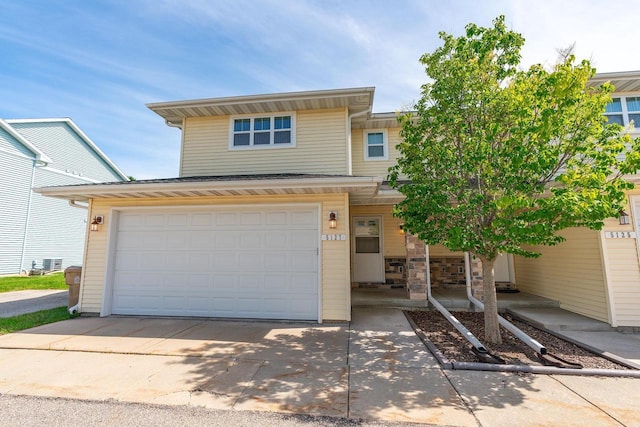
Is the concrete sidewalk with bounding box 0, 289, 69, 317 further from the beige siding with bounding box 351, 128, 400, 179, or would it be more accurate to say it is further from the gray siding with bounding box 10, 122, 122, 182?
the beige siding with bounding box 351, 128, 400, 179

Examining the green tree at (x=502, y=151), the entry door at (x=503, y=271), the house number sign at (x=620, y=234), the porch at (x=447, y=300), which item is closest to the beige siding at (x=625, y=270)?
the house number sign at (x=620, y=234)

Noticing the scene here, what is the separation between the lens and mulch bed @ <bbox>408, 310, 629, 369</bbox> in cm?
428

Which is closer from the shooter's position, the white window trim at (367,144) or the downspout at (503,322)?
the downspout at (503,322)

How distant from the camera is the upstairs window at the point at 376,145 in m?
10.2

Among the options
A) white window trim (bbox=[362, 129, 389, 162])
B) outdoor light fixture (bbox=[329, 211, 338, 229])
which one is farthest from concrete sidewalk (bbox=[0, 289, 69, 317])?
white window trim (bbox=[362, 129, 389, 162])

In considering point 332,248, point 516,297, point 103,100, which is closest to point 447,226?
point 332,248

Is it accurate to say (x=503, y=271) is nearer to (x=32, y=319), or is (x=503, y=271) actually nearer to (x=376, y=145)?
(x=376, y=145)

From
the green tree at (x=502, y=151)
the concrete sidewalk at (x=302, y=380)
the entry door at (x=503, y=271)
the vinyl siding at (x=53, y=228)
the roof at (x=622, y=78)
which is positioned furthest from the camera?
the vinyl siding at (x=53, y=228)

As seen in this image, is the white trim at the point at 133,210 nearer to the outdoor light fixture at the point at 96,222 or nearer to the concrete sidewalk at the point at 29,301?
the outdoor light fixture at the point at 96,222

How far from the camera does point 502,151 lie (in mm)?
4531

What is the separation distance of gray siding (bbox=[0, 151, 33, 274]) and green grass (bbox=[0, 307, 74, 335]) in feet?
30.7

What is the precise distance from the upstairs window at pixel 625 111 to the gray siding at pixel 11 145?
23130 mm

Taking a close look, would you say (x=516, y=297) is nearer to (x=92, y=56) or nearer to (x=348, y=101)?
(x=348, y=101)

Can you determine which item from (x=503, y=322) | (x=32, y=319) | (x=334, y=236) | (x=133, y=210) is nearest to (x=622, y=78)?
(x=503, y=322)
